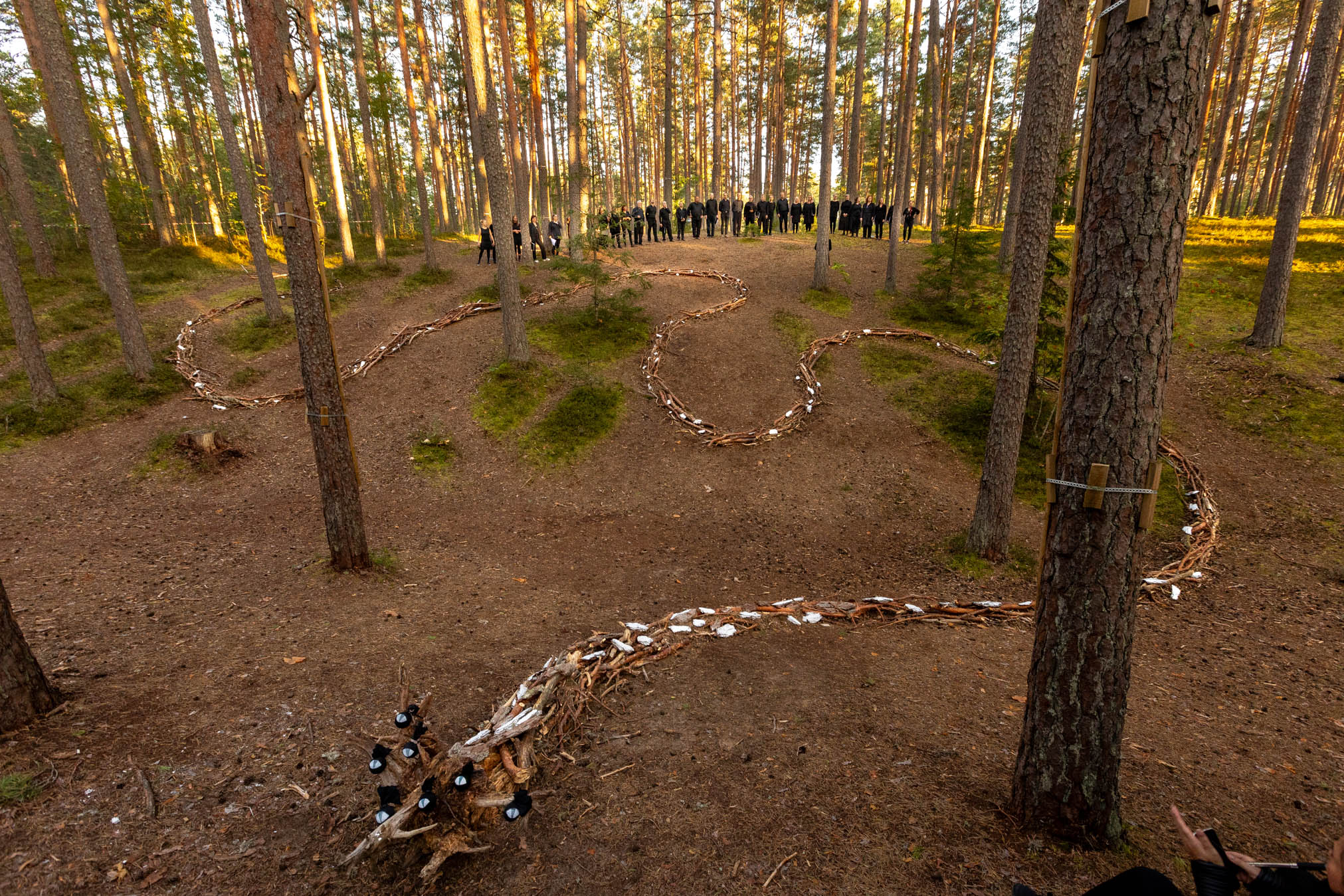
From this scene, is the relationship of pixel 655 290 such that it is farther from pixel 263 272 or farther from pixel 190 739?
pixel 190 739

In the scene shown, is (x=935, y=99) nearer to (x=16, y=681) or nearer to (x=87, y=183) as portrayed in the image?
(x=87, y=183)

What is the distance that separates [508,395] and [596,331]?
11.5 ft

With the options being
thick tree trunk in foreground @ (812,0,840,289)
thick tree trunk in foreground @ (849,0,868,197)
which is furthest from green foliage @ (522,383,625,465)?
thick tree trunk in foreground @ (849,0,868,197)

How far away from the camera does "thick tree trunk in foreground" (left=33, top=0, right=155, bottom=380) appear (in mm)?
9906

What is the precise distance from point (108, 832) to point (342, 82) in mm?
35798

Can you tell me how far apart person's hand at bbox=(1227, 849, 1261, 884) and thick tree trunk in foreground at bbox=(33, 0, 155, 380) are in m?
16.7

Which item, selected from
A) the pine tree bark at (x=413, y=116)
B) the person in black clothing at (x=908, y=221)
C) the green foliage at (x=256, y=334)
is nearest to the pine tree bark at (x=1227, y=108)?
the person in black clothing at (x=908, y=221)

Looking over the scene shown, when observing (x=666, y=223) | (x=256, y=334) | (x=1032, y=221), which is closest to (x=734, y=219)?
(x=666, y=223)

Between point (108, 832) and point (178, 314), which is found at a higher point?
point (178, 314)

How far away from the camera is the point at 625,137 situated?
35.0 m

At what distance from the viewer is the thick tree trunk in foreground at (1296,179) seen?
10.7m

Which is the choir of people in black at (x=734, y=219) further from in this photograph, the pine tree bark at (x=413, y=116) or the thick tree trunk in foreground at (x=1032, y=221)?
the thick tree trunk in foreground at (x=1032, y=221)

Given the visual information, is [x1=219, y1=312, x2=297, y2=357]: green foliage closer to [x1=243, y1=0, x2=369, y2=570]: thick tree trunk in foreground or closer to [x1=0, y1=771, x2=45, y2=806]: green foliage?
[x1=243, y1=0, x2=369, y2=570]: thick tree trunk in foreground

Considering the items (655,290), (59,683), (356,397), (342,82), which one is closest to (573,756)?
(59,683)
